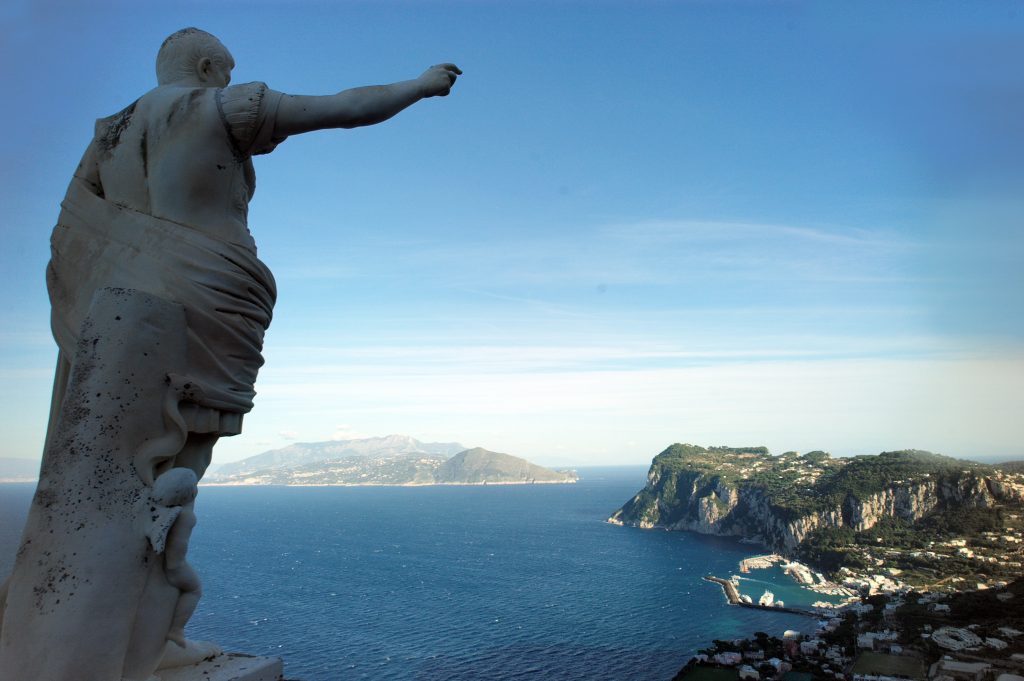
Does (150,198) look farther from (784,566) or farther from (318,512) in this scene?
(318,512)

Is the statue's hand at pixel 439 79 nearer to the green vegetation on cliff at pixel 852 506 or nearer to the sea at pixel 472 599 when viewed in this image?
the sea at pixel 472 599

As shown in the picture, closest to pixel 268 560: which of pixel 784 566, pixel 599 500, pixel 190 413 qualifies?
pixel 784 566

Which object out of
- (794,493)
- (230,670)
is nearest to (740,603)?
(794,493)

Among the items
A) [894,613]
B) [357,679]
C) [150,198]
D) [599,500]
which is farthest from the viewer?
[599,500]

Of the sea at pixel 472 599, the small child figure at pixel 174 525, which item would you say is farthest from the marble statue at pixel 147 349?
the sea at pixel 472 599

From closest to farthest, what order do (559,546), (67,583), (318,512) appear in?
(67,583)
(559,546)
(318,512)

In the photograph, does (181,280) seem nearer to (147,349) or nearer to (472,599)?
(147,349)

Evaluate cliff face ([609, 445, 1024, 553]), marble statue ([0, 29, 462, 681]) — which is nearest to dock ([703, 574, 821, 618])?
cliff face ([609, 445, 1024, 553])
